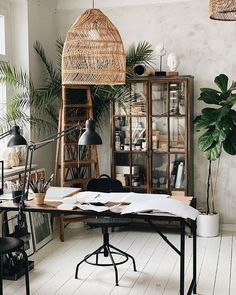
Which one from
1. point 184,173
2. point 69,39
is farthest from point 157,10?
point 69,39

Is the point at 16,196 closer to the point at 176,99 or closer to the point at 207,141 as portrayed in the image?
the point at 207,141

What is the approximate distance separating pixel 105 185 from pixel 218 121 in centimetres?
143

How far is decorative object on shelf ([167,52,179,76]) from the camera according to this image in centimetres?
545

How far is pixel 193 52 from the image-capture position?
5.70 metres

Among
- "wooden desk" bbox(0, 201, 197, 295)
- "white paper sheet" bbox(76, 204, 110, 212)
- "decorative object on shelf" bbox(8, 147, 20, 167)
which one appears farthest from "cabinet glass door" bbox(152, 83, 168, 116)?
"white paper sheet" bbox(76, 204, 110, 212)

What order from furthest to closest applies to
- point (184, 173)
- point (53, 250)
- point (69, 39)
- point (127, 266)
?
1. point (184, 173)
2. point (53, 250)
3. point (127, 266)
4. point (69, 39)

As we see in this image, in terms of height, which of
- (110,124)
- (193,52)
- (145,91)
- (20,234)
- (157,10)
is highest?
(157,10)

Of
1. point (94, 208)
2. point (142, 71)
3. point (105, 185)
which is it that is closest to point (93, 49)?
point (94, 208)

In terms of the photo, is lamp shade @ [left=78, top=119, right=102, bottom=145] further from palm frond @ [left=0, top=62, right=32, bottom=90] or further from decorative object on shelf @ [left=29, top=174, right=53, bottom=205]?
palm frond @ [left=0, top=62, right=32, bottom=90]

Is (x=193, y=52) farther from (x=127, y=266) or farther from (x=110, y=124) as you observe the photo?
(x=127, y=266)

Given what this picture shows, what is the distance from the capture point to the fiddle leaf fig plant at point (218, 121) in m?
5.02

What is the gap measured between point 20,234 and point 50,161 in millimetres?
1869

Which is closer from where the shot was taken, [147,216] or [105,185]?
[147,216]

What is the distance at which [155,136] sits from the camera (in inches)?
220
